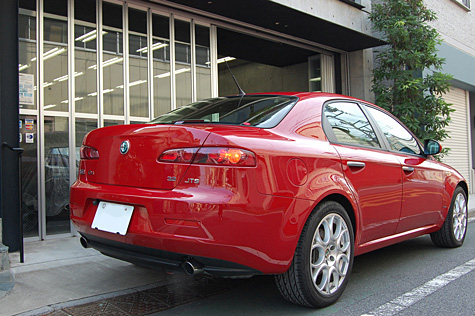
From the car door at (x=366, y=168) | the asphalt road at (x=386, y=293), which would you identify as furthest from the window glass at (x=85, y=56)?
the car door at (x=366, y=168)

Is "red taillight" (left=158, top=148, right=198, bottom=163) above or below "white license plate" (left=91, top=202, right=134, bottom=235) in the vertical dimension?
above

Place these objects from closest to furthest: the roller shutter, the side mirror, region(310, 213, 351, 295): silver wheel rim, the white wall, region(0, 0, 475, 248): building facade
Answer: region(310, 213, 351, 295): silver wheel rim → the side mirror → region(0, 0, 475, 248): building facade → the white wall → the roller shutter

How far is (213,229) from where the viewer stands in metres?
2.45

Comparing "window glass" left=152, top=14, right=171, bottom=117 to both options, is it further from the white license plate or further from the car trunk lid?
the white license plate

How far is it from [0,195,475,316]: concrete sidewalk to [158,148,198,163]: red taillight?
1.35m

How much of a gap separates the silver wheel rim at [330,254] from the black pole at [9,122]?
3.32m

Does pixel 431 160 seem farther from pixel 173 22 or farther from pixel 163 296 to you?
pixel 173 22

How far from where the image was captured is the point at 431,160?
4555 millimetres

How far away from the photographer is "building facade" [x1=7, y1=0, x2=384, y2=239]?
18.5ft

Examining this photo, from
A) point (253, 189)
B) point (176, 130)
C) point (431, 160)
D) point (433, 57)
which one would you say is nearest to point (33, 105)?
point (176, 130)

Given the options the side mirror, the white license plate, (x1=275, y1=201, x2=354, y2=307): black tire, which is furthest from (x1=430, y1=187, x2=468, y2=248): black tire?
the white license plate

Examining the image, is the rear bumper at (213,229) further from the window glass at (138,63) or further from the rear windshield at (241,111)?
the window glass at (138,63)

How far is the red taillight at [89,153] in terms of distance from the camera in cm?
306

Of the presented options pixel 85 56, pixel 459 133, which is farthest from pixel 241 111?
pixel 459 133
